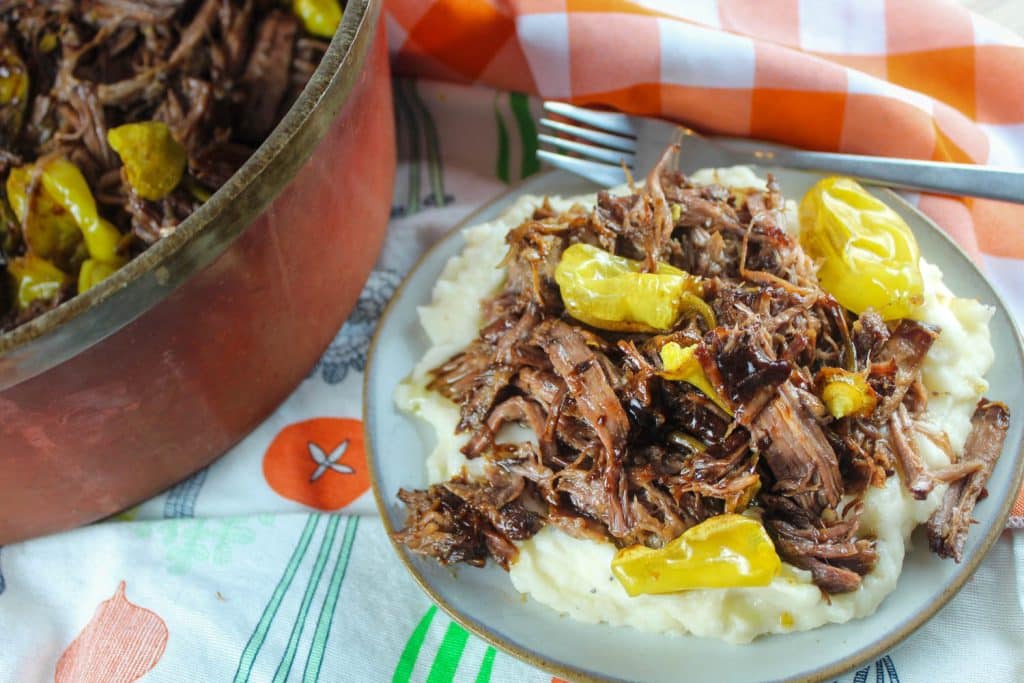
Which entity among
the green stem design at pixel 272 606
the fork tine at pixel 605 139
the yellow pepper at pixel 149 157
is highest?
the yellow pepper at pixel 149 157

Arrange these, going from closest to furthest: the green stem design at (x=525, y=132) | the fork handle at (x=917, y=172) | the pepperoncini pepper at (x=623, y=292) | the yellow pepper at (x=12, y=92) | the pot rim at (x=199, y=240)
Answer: the pot rim at (x=199, y=240) → the pepperoncini pepper at (x=623, y=292) → the fork handle at (x=917, y=172) → the yellow pepper at (x=12, y=92) → the green stem design at (x=525, y=132)

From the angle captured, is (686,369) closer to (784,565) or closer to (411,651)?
(784,565)

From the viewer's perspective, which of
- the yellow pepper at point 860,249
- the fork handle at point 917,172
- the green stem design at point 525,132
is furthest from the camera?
the green stem design at point 525,132

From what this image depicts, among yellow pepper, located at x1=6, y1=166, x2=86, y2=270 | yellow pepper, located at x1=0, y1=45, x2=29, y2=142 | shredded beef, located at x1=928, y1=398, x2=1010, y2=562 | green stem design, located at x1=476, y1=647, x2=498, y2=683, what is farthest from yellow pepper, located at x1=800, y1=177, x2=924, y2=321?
yellow pepper, located at x1=0, y1=45, x2=29, y2=142

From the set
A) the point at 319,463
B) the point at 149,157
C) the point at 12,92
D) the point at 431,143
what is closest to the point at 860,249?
the point at 319,463

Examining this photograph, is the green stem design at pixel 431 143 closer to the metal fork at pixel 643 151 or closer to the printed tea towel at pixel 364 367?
the printed tea towel at pixel 364 367

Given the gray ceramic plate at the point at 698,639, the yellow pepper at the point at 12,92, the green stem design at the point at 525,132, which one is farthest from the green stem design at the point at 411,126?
the yellow pepper at the point at 12,92
